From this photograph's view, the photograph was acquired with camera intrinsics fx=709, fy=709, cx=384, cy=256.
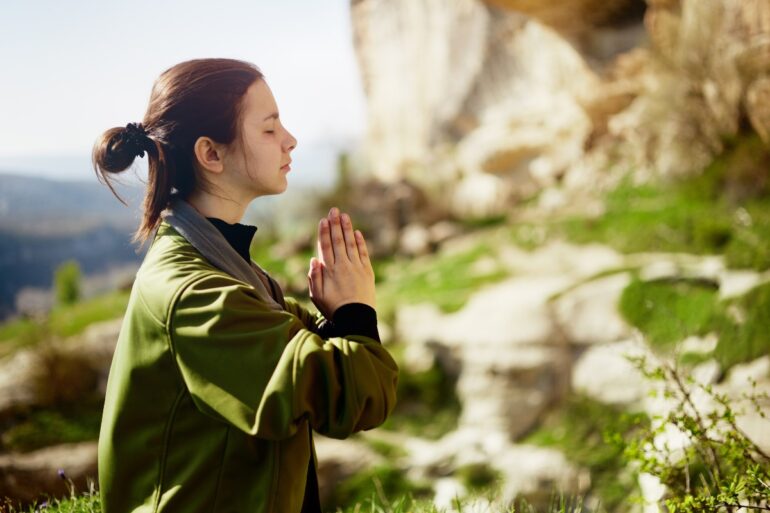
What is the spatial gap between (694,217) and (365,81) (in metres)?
15.7

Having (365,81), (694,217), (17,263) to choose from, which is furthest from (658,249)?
(365,81)

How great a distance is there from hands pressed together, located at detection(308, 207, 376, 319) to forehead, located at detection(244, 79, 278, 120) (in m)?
0.26

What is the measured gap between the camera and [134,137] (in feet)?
5.07

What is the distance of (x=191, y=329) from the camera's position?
1288 millimetres

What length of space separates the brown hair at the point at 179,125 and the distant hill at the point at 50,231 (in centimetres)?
1096

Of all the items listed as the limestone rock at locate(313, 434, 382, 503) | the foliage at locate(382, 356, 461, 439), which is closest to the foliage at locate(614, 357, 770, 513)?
the limestone rock at locate(313, 434, 382, 503)

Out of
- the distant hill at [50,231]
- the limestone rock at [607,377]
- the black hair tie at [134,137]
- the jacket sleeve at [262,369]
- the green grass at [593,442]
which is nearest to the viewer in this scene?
the jacket sleeve at [262,369]

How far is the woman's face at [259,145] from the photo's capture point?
60.3 inches

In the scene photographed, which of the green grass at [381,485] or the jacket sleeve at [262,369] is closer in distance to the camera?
the jacket sleeve at [262,369]

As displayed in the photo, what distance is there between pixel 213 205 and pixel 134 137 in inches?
8.8

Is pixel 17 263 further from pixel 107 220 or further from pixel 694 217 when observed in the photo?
pixel 694 217

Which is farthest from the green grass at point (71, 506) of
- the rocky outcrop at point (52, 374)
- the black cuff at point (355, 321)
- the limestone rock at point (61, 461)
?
the rocky outcrop at point (52, 374)

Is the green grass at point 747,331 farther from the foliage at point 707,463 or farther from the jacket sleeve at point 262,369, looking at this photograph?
the jacket sleeve at point 262,369

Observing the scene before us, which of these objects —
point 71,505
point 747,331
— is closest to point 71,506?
point 71,505
